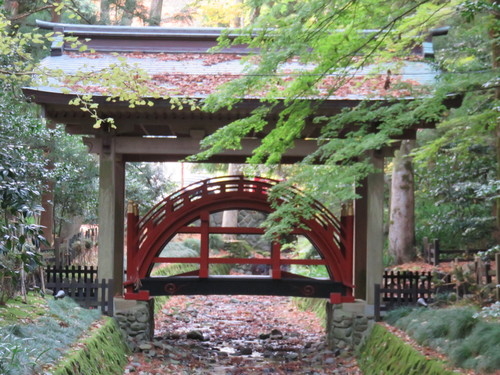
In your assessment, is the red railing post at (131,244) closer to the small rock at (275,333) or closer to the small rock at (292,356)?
the small rock at (292,356)

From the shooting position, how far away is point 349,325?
41.2 ft

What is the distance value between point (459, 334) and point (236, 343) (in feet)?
22.6

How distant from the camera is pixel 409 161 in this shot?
1819 centimetres

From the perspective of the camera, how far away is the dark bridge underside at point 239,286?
42.4 ft

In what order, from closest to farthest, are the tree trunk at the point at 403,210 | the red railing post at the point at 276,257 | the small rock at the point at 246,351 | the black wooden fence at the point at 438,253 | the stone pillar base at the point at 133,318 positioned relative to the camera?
the stone pillar base at the point at 133,318
the red railing post at the point at 276,257
the small rock at the point at 246,351
the black wooden fence at the point at 438,253
the tree trunk at the point at 403,210

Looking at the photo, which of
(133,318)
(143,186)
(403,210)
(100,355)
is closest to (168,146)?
(133,318)

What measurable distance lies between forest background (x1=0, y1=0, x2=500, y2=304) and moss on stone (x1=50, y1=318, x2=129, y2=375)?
1.25 metres

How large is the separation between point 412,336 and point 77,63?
818cm

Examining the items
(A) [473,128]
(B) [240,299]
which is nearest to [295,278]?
(A) [473,128]

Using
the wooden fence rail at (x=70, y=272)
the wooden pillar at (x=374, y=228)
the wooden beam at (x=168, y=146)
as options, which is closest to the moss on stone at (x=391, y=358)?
the wooden pillar at (x=374, y=228)

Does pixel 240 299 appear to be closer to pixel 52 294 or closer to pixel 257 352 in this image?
pixel 257 352

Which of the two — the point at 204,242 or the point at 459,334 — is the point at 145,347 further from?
the point at 459,334

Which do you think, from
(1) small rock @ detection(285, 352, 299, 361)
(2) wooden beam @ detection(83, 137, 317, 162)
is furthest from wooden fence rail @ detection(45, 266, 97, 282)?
(1) small rock @ detection(285, 352, 299, 361)

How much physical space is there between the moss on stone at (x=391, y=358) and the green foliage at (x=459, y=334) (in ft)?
0.81
